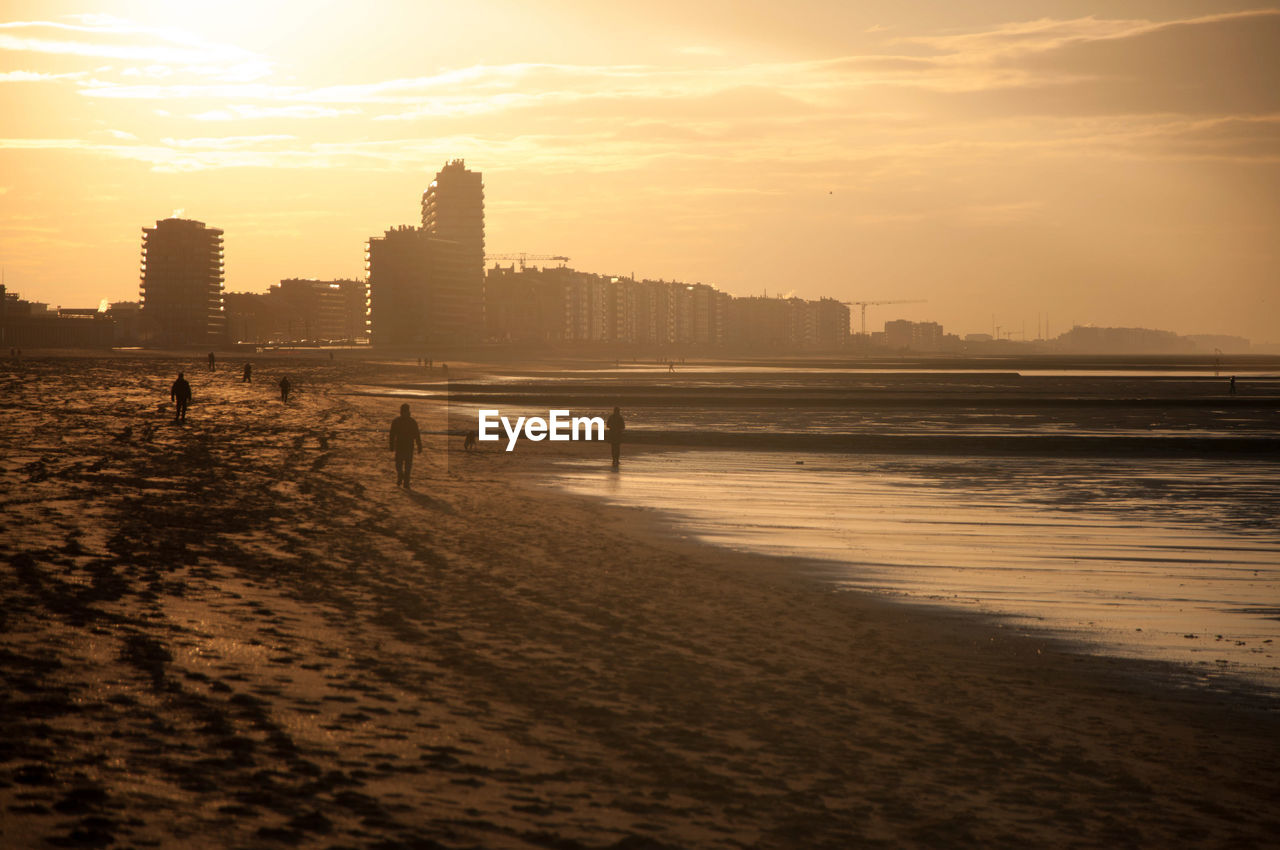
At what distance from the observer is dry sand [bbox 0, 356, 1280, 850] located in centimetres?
733

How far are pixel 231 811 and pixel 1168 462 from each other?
34.4m

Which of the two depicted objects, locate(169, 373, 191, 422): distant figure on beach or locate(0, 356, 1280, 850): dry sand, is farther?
locate(169, 373, 191, 422): distant figure on beach

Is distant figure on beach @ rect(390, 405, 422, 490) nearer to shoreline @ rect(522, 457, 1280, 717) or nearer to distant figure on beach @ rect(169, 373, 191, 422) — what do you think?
shoreline @ rect(522, 457, 1280, 717)

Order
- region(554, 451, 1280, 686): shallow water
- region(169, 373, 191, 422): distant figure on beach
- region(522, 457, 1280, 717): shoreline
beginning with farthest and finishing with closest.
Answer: region(169, 373, 191, 422): distant figure on beach, region(554, 451, 1280, 686): shallow water, region(522, 457, 1280, 717): shoreline

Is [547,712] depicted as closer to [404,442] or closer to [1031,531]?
[1031,531]

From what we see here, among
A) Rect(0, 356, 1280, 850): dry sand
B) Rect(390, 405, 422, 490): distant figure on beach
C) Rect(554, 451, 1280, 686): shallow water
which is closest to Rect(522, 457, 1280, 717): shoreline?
Rect(0, 356, 1280, 850): dry sand

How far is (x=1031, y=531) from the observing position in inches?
826

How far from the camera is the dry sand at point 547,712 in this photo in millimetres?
7332

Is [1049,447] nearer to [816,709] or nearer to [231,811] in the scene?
[816,709]

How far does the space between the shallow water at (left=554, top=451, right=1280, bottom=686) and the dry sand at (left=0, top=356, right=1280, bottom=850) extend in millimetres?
1550

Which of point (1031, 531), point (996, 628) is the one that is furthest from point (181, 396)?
point (996, 628)

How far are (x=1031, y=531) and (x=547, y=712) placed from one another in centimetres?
1408

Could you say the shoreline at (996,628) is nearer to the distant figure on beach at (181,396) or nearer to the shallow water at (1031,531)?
the shallow water at (1031,531)

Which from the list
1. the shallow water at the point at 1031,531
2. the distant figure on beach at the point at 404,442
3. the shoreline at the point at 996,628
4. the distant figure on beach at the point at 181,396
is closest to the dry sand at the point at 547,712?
the shoreline at the point at 996,628
